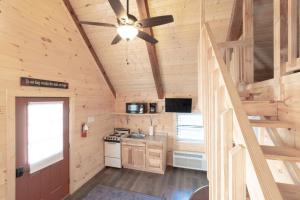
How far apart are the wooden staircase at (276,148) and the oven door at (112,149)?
3.75m

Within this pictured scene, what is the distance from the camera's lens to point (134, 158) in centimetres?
463

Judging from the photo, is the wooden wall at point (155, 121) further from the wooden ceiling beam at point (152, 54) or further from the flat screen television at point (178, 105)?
the wooden ceiling beam at point (152, 54)

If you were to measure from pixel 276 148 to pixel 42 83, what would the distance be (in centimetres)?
314

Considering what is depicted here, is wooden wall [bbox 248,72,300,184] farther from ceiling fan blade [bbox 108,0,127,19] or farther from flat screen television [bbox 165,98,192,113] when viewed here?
flat screen television [bbox 165,98,192,113]

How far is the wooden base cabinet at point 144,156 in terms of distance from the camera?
4.43 m

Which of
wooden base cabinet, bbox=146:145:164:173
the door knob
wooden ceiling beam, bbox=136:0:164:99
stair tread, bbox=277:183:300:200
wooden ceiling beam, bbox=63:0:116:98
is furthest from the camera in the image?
wooden base cabinet, bbox=146:145:164:173

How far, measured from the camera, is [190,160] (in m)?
4.54

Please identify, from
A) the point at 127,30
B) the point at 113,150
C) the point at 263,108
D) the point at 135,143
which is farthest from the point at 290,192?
the point at 113,150

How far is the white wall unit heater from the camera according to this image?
445cm

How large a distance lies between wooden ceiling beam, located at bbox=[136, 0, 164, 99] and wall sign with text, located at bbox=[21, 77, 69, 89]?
71.5 inches

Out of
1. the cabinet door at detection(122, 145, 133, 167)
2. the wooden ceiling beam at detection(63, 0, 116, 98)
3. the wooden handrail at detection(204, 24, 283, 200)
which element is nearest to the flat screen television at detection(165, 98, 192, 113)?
the cabinet door at detection(122, 145, 133, 167)

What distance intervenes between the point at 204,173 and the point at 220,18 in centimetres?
366

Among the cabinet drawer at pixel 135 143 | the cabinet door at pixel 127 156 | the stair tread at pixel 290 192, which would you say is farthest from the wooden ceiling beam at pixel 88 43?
the stair tread at pixel 290 192

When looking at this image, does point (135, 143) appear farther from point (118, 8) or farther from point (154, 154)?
point (118, 8)
